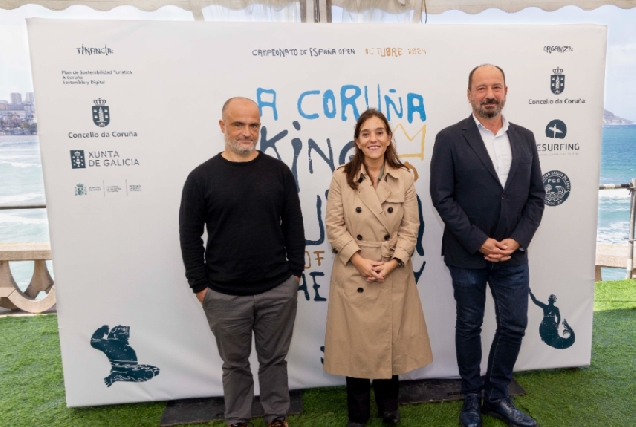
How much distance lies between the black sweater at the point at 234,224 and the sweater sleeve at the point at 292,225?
0.04 metres

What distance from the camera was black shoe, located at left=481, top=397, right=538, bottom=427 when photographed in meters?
2.21

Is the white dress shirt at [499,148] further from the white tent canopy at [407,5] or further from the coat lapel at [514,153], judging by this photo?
the white tent canopy at [407,5]

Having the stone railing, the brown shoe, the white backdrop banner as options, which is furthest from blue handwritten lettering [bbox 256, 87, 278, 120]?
the stone railing

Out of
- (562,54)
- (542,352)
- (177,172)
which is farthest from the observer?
(542,352)

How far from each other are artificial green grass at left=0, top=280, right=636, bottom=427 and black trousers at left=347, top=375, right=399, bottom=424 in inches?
4.9

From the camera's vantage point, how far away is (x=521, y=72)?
2557 millimetres

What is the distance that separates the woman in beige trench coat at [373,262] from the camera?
79.4 inches

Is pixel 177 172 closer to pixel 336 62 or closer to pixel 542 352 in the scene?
pixel 336 62

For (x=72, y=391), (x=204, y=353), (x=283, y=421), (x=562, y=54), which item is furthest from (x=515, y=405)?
(x=72, y=391)

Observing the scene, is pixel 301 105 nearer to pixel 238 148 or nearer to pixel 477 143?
pixel 238 148

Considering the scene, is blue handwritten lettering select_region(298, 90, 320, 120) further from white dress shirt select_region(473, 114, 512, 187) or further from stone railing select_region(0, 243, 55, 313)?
stone railing select_region(0, 243, 55, 313)

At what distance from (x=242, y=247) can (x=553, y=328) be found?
6.63 ft

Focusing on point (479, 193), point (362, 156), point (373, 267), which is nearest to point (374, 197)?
point (362, 156)

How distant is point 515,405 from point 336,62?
2064 mm
